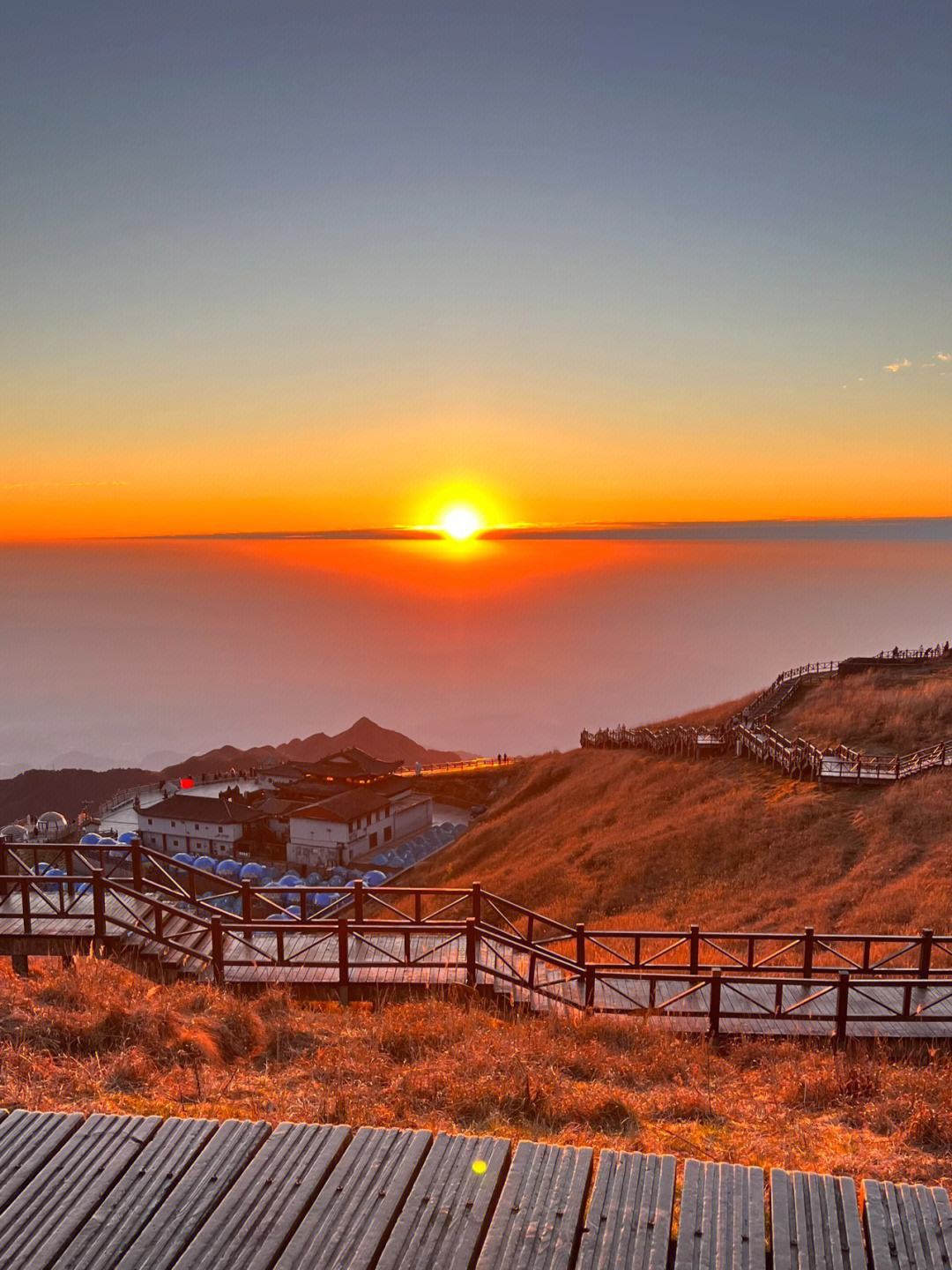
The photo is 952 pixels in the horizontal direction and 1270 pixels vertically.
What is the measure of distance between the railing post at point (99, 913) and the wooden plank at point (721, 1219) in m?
10.7

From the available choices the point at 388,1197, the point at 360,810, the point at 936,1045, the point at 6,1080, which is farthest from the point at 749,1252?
the point at 360,810

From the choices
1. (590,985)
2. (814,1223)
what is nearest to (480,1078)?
(814,1223)

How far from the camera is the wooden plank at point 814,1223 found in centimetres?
391

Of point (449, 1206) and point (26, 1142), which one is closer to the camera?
point (449, 1206)

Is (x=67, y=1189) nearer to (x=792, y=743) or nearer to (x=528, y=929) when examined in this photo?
(x=528, y=929)

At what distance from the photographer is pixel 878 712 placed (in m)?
37.1

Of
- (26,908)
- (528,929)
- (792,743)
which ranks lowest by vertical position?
(792,743)

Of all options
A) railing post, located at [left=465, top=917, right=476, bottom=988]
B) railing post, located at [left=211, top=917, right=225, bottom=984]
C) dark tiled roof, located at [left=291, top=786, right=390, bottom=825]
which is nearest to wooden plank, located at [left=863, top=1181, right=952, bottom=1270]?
railing post, located at [left=465, top=917, right=476, bottom=988]

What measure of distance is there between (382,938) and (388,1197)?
1040cm

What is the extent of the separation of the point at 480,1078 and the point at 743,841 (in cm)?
2260

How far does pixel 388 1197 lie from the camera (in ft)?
14.0

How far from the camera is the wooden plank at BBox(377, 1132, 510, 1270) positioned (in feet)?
12.9

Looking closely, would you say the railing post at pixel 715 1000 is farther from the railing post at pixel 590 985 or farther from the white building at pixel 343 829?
the white building at pixel 343 829

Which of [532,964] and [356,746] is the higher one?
[532,964]
